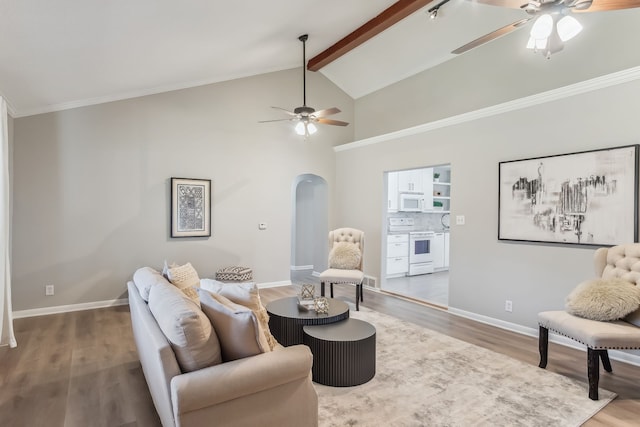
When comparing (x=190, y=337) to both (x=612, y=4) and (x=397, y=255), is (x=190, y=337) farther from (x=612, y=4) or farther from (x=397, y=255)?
(x=397, y=255)

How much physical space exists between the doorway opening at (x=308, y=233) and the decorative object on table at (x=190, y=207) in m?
2.17

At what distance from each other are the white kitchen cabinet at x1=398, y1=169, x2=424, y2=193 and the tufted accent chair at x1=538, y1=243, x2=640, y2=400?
4.34 meters

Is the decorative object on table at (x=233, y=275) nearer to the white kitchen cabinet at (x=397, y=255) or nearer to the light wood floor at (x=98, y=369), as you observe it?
the light wood floor at (x=98, y=369)

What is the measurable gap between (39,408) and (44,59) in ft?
9.19

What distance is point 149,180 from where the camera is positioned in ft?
17.0

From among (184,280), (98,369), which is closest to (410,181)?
(184,280)

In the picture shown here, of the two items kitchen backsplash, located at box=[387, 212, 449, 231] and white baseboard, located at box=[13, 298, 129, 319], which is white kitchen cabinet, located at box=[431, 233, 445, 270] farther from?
white baseboard, located at box=[13, 298, 129, 319]

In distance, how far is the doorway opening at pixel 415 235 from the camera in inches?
273

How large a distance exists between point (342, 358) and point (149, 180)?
3980mm

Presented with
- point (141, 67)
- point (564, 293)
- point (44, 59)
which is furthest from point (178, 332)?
point (564, 293)

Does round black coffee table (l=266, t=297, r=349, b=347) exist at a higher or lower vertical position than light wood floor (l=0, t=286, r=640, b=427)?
higher

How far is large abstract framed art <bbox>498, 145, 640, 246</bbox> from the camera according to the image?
3283 millimetres

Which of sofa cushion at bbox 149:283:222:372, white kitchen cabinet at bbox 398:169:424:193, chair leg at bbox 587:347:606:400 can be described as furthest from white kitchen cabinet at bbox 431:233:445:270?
sofa cushion at bbox 149:283:222:372

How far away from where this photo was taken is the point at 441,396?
8.52 feet
